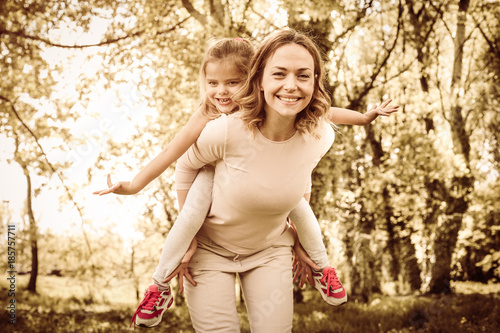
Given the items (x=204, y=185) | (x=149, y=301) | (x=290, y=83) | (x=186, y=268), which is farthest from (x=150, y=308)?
(x=290, y=83)

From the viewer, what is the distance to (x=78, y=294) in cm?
463

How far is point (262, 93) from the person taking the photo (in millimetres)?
1656

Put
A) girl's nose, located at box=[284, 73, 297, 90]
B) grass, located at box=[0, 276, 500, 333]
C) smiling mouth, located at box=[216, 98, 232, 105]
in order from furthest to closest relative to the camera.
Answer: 1. grass, located at box=[0, 276, 500, 333]
2. smiling mouth, located at box=[216, 98, 232, 105]
3. girl's nose, located at box=[284, 73, 297, 90]

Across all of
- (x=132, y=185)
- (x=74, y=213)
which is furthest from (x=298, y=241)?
(x=74, y=213)

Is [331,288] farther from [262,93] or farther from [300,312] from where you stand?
[300,312]

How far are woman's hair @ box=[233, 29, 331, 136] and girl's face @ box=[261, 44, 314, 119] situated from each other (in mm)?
25

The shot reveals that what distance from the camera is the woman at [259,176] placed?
62.7 inches

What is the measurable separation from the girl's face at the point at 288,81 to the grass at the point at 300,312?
124 inches

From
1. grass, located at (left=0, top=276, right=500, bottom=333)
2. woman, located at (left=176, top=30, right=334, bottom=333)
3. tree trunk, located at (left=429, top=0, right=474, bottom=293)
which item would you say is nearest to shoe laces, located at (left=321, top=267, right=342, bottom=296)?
woman, located at (left=176, top=30, right=334, bottom=333)

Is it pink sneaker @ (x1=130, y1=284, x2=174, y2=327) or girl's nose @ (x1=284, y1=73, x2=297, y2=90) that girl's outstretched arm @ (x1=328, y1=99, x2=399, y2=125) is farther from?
pink sneaker @ (x1=130, y1=284, x2=174, y2=327)

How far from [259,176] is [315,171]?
116 inches

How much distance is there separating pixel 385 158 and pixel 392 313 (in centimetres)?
143

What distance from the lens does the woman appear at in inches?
62.7

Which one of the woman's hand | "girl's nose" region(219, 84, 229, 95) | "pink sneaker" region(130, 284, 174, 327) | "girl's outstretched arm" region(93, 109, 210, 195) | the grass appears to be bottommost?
the grass
